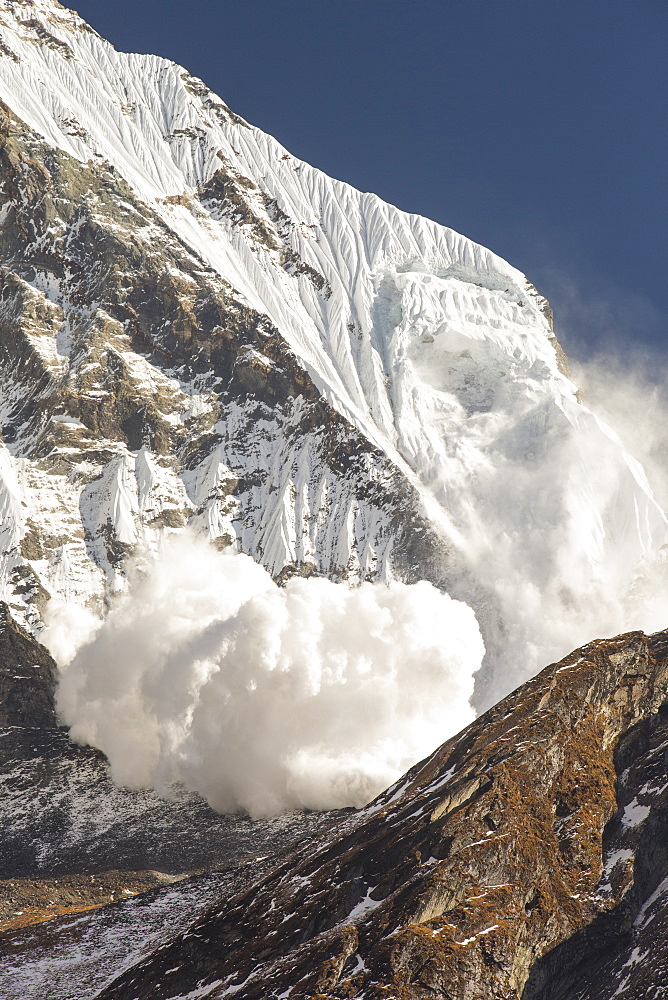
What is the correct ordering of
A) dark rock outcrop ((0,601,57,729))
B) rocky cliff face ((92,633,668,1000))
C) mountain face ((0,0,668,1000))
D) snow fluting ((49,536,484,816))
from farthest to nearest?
dark rock outcrop ((0,601,57,729)), snow fluting ((49,536,484,816)), mountain face ((0,0,668,1000)), rocky cliff face ((92,633,668,1000))

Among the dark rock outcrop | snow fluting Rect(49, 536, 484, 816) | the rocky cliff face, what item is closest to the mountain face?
the rocky cliff face

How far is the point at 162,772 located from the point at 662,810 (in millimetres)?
101636

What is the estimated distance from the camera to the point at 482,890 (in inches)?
1853

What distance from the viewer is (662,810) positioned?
49.2 m

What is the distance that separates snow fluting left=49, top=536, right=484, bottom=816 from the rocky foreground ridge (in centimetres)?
6193

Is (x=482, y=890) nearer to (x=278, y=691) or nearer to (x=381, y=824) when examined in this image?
(x=381, y=824)

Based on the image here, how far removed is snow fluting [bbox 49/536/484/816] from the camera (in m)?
136

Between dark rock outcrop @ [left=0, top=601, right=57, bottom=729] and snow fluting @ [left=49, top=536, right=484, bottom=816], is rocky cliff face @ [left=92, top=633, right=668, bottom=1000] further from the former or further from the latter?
dark rock outcrop @ [left=0, top=601, right=57, bottom=729]

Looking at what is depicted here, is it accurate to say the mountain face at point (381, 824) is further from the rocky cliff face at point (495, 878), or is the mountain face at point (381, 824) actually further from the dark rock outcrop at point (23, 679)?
the dark rock outcrop at point (23, 679)

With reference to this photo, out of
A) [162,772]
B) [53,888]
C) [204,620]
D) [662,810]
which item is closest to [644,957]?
[662,810]

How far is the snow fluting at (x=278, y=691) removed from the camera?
13575 cm

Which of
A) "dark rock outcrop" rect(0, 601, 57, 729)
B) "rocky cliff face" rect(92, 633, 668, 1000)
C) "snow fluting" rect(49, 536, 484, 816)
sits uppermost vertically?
"dark rock outcrop" rect(0, 601, 57, 729)

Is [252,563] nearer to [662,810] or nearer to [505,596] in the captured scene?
[505,596]

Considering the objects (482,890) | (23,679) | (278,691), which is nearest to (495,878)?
(482,890)
